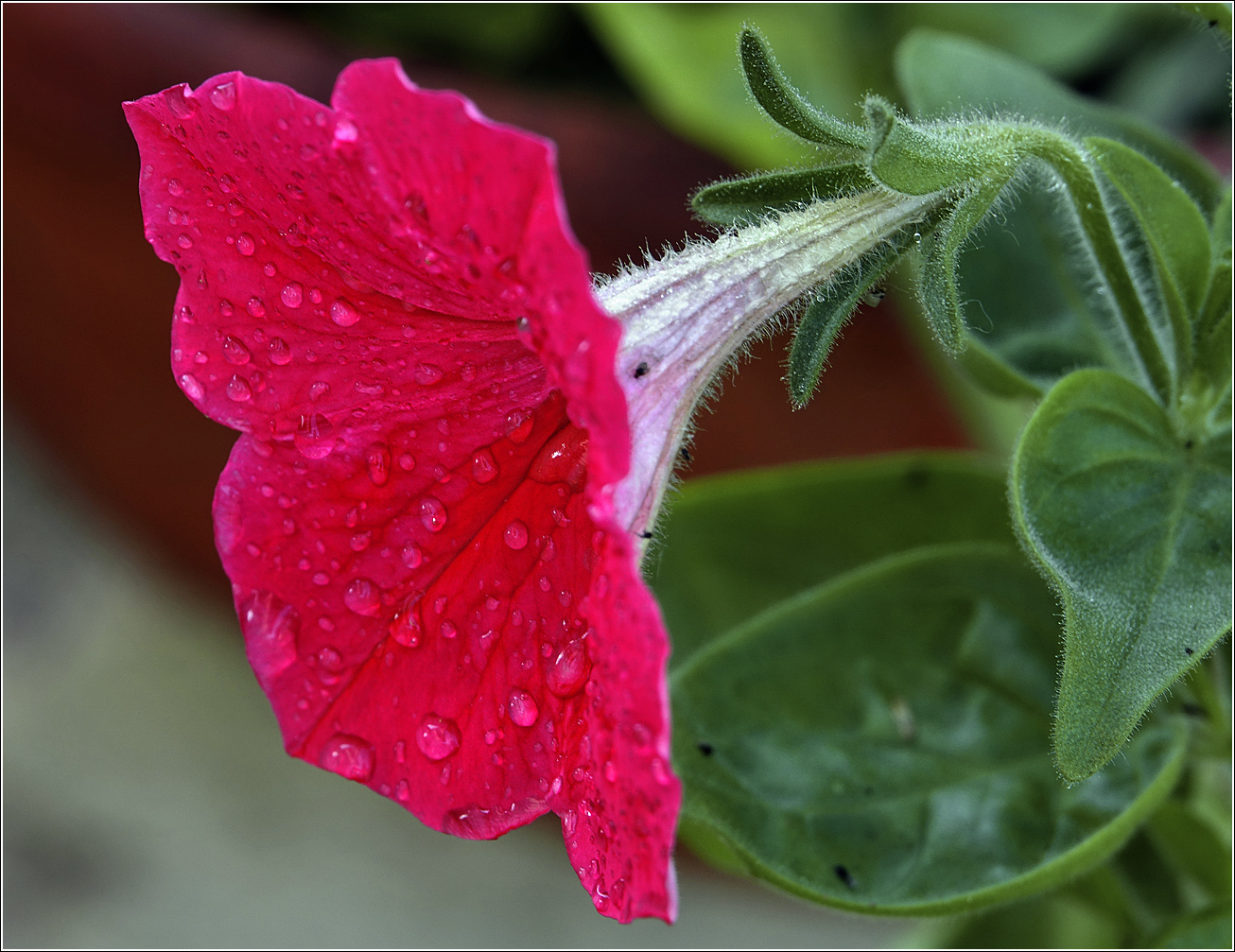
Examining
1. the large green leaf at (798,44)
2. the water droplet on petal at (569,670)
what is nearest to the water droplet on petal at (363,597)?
the water droplet on petal at (569,670)

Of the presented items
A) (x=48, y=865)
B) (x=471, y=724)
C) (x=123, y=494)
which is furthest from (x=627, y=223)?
(x=48, y=865)

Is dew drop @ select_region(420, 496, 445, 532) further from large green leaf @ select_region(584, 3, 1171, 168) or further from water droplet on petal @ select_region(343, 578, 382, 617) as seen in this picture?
large green leaf @ select_region(584, 3, 1171, 168)

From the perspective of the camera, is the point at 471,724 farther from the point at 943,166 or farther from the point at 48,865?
the point at 48,865

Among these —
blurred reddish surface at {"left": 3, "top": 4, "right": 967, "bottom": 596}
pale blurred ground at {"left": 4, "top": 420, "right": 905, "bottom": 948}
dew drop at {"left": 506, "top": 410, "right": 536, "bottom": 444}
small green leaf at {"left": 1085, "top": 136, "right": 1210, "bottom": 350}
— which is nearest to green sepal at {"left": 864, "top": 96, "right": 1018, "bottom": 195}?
small green leaf at {"left": 1085, "top": 136, "right": 1210, "bottom": 350}

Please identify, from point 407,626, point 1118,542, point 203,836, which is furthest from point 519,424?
point 203,836

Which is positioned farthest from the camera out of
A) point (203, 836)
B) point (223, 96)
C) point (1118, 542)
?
point (203, 836)

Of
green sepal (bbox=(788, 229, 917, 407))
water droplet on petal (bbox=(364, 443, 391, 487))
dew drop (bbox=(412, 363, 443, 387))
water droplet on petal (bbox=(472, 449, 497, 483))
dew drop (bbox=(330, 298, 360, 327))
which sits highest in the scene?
green sepal (bbox=(788, 229, 917, 407))

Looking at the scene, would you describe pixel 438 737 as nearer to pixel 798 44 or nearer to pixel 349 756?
pixel 349 756
